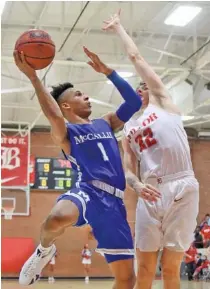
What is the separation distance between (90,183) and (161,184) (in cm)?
50

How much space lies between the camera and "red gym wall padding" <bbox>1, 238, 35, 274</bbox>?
1722cm

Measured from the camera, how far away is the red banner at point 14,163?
47.4 ft

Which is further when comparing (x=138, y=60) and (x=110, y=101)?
(x=110, y=101)

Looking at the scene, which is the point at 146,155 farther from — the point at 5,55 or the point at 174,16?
the point at 5,55

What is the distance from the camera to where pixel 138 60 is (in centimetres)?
410

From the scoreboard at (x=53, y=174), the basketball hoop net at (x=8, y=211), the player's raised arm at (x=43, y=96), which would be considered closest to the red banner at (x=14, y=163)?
the basketball hoop net at (x=8, y=211)

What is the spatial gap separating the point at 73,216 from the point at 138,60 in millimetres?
1256

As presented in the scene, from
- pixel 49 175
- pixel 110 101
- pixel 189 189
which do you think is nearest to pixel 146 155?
pixel 189 189

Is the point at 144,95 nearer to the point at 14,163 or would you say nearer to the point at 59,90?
the point at 59,90

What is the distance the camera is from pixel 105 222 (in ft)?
12.6

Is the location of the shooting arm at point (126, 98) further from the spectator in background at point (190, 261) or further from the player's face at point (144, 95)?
the spectator in background at point (190, 261)

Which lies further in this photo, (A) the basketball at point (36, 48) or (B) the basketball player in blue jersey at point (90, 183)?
(A) the basketball at point (36, 48)

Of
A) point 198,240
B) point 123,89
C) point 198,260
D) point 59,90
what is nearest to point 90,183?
point 123,89

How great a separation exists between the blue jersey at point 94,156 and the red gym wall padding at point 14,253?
44.8 ft
